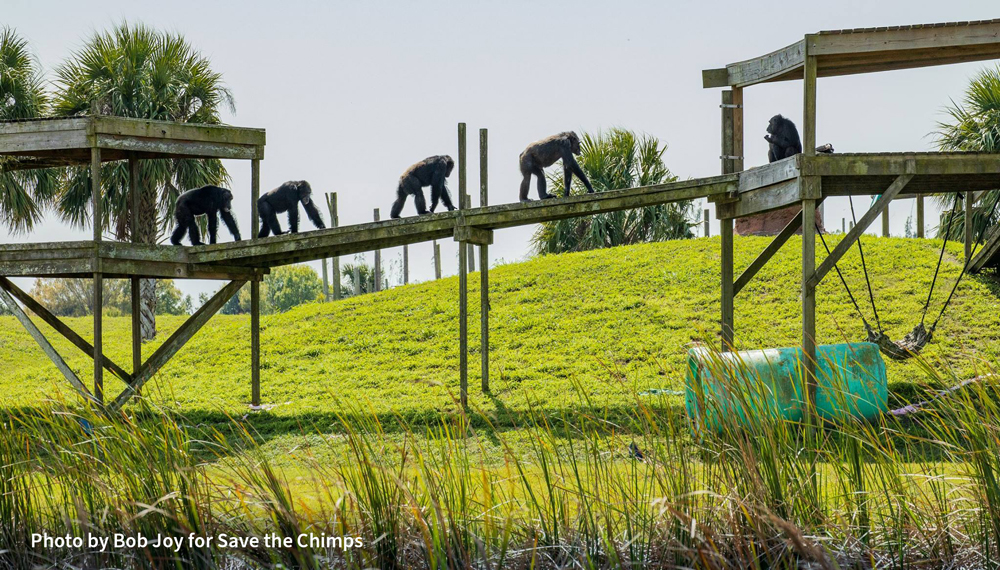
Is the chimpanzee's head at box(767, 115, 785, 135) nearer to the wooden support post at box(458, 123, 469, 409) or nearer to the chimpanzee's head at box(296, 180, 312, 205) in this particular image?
the wooden support post at box(458, 123, 469, 409)

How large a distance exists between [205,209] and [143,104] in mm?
9522

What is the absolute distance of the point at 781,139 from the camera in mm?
12430

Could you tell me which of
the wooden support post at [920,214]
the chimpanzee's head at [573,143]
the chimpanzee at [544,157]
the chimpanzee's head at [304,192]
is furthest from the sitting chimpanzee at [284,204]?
the wooden support post at [920,214]

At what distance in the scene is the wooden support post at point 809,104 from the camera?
9852 mm

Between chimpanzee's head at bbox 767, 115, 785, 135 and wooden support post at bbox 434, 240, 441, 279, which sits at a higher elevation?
chimpanzee's head at bbox 767, 115, 785, 135

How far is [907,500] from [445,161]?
32.4 feet

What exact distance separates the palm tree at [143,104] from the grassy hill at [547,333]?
3.17 m

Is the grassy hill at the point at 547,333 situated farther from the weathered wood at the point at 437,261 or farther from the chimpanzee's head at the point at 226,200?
the weathered wood at the point at 437,261

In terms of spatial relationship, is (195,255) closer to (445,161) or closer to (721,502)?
(445,161)

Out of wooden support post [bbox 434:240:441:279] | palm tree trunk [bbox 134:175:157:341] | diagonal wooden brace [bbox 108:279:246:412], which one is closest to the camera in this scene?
diagonal wooden brace [bbox 108:279:246:412]

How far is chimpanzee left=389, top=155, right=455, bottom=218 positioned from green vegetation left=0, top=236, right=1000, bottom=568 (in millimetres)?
2623

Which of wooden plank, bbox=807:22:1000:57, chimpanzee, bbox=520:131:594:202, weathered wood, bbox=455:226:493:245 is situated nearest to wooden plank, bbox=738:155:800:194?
wooden plank, bbox=807:22:1000:57

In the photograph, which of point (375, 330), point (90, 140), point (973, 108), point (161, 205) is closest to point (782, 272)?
point (973, 108)

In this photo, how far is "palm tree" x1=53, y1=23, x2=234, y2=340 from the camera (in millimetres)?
22578
